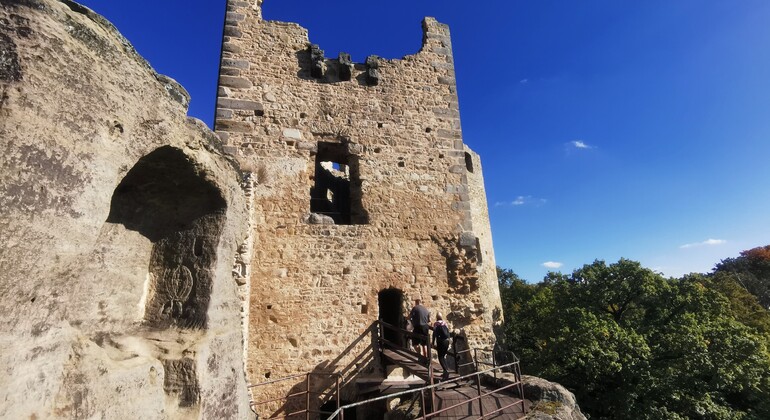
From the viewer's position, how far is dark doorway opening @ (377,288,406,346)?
711 centimetres

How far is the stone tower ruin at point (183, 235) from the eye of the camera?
2129 millimetres

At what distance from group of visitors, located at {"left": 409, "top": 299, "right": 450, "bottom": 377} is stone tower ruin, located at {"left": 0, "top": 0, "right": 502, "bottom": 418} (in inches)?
28.0

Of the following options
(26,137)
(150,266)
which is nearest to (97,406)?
(150,266)

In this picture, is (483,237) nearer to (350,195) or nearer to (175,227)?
(350,195)

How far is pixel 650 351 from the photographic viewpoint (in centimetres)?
1013

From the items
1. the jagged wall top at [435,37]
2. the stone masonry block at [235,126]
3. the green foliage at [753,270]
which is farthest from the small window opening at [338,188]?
the green foliage at [753,270]

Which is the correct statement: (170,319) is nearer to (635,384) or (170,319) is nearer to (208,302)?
(208,302)

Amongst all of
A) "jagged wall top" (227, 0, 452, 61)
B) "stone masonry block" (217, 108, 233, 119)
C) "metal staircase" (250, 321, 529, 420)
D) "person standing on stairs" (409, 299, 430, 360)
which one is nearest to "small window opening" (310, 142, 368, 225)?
"stone masonry block" (217, 108, 233, 119)

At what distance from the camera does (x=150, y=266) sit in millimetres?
3525

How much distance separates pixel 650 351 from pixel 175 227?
1144 centimetres

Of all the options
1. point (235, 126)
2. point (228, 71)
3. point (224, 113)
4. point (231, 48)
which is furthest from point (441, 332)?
point (231, 48)

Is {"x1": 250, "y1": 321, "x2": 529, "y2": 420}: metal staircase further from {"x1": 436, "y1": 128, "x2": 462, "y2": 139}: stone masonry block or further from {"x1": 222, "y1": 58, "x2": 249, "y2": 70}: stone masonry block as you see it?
{"x1": 222, "y1": 58, "x2": 249, "y2": 70}: stone masonry block

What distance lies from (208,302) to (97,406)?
1.01 metres

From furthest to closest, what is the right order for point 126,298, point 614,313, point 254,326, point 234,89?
point 614,313, point 234,89, point 254,326, point 126,298
